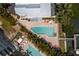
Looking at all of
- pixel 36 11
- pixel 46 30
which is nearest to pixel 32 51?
pixel 46 30

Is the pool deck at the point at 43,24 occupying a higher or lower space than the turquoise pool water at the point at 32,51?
higher

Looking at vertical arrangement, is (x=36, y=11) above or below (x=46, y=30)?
above

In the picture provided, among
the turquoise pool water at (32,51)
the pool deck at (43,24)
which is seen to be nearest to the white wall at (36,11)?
the pool deck at (43,24)

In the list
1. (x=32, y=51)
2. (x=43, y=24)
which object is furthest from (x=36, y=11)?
(x=32, y=51)

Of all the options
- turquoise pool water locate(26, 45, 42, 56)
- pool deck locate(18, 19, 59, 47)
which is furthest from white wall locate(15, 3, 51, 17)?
turquoise pool water locate(26, 45, 42, 56)

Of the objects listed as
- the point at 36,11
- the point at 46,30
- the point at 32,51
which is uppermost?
the point at 36,11

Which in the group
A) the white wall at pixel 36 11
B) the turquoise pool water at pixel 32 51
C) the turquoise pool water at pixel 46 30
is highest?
the white wall at pixel 36 11

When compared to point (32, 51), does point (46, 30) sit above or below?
above

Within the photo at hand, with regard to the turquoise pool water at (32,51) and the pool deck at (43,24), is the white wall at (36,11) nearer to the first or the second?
the pool deck at (43,24)

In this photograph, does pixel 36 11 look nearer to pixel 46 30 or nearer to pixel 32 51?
pixel 46 30

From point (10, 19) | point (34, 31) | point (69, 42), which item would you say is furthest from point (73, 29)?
point (10, 19)

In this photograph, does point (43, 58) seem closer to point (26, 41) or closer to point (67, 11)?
point (26, 41)

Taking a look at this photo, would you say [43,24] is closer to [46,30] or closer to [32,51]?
[46,30]
